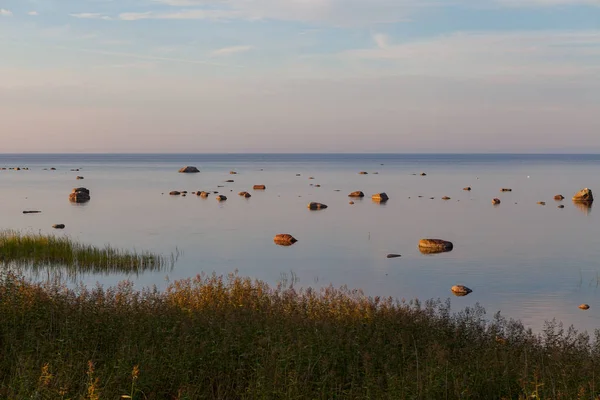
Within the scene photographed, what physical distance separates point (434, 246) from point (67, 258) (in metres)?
25.7

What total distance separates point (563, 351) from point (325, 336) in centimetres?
642

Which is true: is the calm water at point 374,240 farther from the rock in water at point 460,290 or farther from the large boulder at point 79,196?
the large boulder at point 79,196

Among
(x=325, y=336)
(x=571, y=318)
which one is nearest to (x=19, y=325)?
(x=325, y=336)

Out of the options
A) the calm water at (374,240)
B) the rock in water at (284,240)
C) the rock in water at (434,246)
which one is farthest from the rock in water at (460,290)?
the rock in water at (284,240)

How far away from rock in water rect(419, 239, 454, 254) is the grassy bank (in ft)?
86.4

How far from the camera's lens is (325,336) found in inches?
621

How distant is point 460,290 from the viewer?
32.0 metres

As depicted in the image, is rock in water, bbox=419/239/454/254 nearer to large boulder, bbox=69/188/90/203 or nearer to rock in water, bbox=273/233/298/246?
rock in water, bbox=273/233/298/246

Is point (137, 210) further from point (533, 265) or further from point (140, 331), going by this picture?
point (140, 331)

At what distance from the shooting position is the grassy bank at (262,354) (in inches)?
469

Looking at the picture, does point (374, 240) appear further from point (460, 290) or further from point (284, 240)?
point (460, 290)

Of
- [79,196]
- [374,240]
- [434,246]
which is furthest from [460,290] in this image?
[79,196]

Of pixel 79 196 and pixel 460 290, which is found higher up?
pixel 460 290

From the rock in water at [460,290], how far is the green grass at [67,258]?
667 inches
